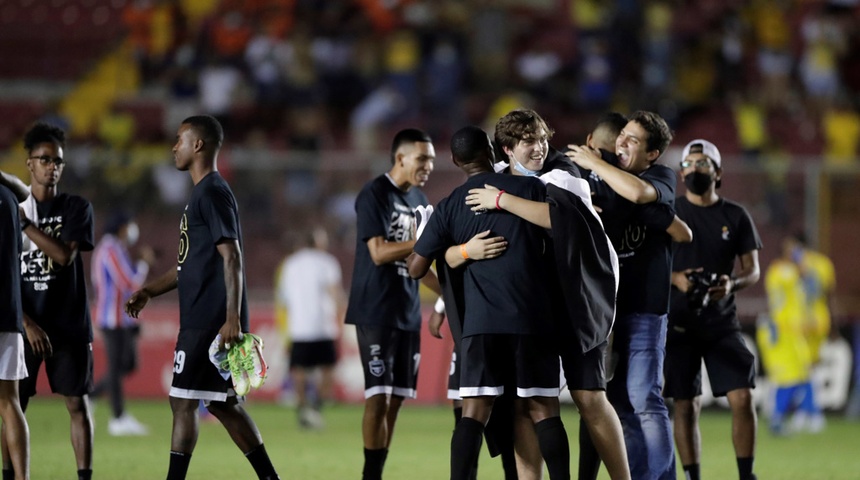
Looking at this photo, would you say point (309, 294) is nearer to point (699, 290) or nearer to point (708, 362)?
point (708, 362)

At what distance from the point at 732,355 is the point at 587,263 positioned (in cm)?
258

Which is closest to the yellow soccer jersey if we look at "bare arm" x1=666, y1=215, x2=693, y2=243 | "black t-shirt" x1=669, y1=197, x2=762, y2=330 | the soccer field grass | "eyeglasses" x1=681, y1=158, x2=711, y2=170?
the soccer field grass

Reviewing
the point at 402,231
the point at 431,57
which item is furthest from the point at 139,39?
the point at 402,231

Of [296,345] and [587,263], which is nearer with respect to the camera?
[587,263]

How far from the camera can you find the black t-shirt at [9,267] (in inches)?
314

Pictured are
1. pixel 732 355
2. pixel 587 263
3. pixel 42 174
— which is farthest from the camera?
pixel 732 355

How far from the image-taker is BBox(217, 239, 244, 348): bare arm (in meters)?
7.96

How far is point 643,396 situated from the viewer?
8250mm

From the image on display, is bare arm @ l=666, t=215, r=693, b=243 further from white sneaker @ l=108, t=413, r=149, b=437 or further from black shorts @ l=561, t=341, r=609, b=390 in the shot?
white sneaker @ l=108, t=413, r=149, b=437

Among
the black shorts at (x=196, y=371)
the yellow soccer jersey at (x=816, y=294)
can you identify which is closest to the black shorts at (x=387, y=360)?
the black shorts at (x=196, y=371)

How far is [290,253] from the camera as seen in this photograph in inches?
727

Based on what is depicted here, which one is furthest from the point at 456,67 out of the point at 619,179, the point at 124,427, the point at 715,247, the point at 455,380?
the point at 619,179

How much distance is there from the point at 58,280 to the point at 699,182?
478 cm

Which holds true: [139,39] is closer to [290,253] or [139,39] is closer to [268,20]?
[268,20]
